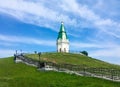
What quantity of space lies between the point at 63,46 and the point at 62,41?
2.22 m

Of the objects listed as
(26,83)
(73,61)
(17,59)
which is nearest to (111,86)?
Result: (26,83)

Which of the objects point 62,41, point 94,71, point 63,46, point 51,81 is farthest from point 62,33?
point 51,81

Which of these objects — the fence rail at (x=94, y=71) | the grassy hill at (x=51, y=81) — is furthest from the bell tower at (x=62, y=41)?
the grassy hill at (x=51, y=81)

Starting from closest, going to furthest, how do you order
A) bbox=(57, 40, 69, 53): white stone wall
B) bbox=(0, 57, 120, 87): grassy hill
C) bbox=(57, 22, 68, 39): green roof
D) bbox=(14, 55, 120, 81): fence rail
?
1. bbox=(0, 57, 120, 87): grassy hill
2. bbox=(14, 55, 120, 81): fence rail
3. bbox=(57, 40, 69, 53): white stone wall
4. bbox=(57, 22, 68, 39): green roof

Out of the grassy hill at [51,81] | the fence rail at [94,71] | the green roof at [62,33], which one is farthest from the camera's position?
the green roof at [62,33]

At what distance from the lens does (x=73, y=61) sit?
12838cm

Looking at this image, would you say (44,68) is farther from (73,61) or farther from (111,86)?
(73,61)

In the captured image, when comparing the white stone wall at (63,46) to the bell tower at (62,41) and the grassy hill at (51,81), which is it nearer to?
the bell tower at (62,41)

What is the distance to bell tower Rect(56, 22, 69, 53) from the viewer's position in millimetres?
156375

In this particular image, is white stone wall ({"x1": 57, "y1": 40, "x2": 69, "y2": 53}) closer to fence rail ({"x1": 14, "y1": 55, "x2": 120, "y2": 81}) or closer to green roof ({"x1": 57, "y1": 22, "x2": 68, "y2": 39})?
green roof ({"x1": 57, "y1": 22, "x2": 68, "y2": 39})

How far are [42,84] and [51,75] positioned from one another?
9863mm

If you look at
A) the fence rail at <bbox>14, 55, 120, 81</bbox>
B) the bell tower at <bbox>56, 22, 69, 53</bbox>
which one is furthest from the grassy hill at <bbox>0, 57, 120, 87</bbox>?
the bell tower at <bbox>56, 22, 69, 53</bbox>

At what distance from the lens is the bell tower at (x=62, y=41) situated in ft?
513

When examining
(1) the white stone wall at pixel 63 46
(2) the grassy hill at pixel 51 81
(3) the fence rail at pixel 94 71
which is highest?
(1) the white stone wall at pixel 63 46
